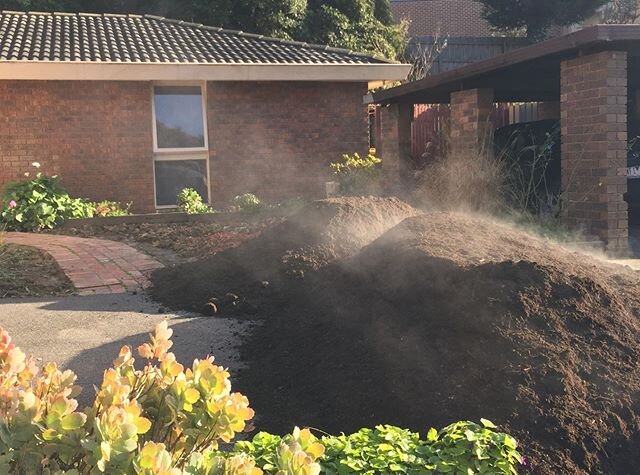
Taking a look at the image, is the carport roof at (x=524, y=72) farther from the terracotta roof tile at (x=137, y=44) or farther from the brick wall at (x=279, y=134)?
A: the terracotta roof tile at (x=137, y=44)

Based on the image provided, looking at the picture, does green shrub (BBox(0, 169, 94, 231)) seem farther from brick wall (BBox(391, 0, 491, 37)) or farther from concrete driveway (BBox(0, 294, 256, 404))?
brick wall (BBox(391, 0, 491, 37))

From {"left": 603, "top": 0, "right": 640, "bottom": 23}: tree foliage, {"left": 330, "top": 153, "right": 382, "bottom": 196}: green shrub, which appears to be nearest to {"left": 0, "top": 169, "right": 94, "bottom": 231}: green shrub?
{"left": 330, "top": 153, "right": 382, "bottom": 196}: green shrub

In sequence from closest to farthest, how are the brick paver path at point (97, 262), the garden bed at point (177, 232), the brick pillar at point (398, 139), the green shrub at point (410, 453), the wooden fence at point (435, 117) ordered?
the green shrub at point (410, 453) → the brick paver path at point (97, 262) → the garden bed at point (177, 232) → the brick pillar at point (398, 139) → the wooden fence at point (435, 117)

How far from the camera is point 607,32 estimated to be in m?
7.87

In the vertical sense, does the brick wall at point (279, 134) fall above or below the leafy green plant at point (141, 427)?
above

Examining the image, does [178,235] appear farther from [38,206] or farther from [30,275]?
[30,275]

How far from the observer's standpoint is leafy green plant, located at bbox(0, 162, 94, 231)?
452 inches

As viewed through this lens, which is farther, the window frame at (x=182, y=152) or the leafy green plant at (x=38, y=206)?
the window frame at (x=182, y=152)

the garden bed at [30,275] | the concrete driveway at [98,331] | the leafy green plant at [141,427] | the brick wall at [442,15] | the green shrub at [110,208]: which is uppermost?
the brick wall at [442,15]

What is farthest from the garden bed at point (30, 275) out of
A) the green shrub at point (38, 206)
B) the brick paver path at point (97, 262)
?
the green shrub at point (38, 206)

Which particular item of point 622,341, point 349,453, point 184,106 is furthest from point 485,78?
point 349,453

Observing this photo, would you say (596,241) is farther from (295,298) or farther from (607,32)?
(295,298)

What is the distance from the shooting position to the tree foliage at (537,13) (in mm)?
31359

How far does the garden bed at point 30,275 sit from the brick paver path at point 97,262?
0.10m
